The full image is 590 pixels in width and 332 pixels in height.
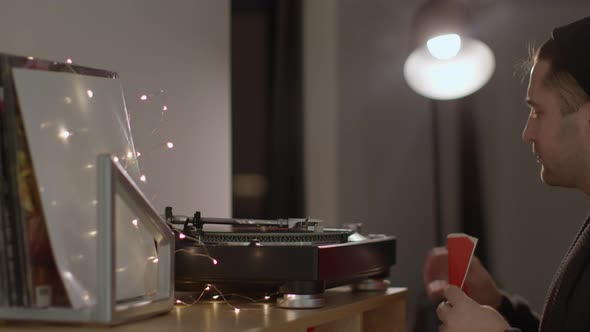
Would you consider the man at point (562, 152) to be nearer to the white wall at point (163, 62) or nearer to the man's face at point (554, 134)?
the man's face at point (554, 134)

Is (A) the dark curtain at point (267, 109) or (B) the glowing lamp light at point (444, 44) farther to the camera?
(A) the dark curtain at point (267, 109)

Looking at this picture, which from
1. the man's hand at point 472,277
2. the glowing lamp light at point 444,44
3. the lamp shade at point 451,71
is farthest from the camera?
the lamp shade at point 451,71

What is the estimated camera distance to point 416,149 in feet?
7.41

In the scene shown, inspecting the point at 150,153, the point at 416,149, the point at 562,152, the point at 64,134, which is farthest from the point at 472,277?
the point at 64,134

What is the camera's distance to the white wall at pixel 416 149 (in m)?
2.13

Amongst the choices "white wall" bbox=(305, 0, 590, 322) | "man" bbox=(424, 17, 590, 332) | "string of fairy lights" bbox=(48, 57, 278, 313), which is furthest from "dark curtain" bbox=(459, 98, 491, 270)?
A: "string of fairy lights" bbox=(48, 57, 278, 313)

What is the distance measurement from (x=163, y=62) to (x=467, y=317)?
712 millimetres

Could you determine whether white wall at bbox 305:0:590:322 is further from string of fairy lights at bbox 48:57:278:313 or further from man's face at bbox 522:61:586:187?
string of fairy lights at bbox 48:57:278:313

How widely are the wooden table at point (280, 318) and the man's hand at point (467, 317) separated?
0.29 feet

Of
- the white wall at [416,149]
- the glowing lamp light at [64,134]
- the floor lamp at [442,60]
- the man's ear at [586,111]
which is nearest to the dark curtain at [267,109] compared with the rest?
the white wall at [416,149]

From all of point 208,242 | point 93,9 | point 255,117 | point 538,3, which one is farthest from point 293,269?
point 538,3

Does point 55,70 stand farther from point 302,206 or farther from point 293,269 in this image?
point 302,206

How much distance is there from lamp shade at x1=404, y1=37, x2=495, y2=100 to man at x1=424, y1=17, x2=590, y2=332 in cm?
55

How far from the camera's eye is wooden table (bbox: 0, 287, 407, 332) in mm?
819
